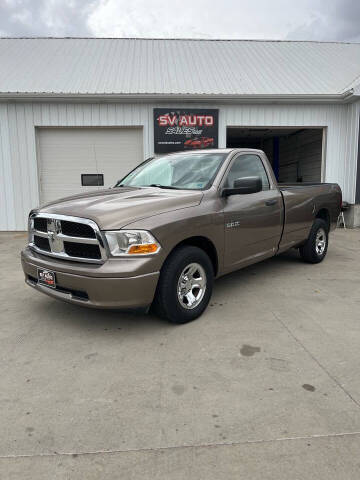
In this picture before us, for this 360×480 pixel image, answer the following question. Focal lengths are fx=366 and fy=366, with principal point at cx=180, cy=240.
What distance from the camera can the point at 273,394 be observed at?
2592 mm

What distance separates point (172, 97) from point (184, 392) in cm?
903

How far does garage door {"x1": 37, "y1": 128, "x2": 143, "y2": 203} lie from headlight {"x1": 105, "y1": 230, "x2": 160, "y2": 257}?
309 inches

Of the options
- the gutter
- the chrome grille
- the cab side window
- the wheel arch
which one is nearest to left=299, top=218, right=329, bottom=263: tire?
the cab side window

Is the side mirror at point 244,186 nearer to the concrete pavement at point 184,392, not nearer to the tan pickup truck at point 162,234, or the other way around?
the tan pickup truck at point 162,234

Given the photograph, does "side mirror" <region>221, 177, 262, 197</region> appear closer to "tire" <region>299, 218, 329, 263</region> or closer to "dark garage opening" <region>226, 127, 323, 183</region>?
"tire" <region>299, 218, 329, 263</region>

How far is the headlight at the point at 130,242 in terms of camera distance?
3275 mm

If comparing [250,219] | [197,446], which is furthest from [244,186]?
[197,446]

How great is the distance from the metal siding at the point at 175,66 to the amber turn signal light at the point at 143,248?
8.09 meters

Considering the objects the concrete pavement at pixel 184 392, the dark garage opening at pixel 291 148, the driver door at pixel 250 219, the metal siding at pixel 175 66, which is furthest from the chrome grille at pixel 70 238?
the dark garage opening at pixel 291 148

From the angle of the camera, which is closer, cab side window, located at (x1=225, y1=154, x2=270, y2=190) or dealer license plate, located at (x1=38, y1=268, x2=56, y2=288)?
dealer license plate, located at (x1=38, y1=268, x2=56, y2=288)

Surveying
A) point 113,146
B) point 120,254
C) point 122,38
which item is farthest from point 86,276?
point 122,38

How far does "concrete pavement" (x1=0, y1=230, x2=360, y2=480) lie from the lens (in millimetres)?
2004

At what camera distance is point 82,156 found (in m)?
10.7

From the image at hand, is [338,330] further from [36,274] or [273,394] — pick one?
[36,274]
